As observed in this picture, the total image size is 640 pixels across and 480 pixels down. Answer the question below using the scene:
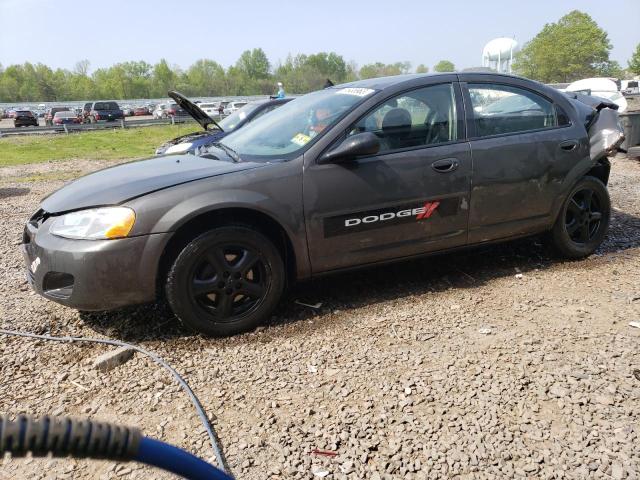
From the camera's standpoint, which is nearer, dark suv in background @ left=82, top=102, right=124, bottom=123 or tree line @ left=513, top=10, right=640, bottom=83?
dark suv in background @ left=82, top=102, right=124, bottom=123

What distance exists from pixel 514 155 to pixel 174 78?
372 ft

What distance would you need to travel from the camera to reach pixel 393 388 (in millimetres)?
2635

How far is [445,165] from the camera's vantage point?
3662 mm

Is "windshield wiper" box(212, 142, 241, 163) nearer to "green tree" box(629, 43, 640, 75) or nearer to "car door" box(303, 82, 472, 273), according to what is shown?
"car door" box(303, 82, 472, 273)

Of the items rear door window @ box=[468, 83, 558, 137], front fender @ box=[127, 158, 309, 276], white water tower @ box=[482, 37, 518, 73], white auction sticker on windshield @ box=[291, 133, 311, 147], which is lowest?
front fender @ box=[127, 158, 309, 276]

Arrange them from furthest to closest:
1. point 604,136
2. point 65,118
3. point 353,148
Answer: point 65,118 < point 604,136 < point 353,148

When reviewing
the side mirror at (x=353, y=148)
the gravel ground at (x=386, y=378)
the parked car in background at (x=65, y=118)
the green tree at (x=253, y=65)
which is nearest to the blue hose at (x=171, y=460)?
the gravel ground at (x=386, y=378)

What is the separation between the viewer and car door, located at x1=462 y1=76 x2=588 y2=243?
3828mm

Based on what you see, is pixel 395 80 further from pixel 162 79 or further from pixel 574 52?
pixel 162 79

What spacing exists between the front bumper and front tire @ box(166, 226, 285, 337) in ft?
0.51

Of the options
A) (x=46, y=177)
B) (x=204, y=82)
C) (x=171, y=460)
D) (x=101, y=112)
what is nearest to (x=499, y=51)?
(x=101, y=112)

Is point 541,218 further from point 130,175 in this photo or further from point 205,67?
point 205,67

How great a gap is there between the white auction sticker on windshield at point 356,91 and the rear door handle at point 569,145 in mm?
1673

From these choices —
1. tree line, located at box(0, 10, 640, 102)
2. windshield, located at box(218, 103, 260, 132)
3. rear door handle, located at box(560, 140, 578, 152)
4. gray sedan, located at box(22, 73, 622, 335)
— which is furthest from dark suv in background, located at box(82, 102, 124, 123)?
tree line, located at box(0, 10, 640, 102)
